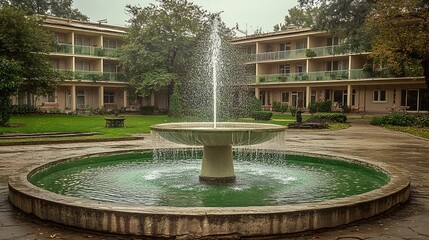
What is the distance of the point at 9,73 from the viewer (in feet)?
74.0

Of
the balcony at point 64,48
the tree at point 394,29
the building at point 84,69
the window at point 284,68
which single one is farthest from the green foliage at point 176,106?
the window at point 284,68

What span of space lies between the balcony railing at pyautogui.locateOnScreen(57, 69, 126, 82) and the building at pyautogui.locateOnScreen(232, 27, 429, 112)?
15432 millimetres

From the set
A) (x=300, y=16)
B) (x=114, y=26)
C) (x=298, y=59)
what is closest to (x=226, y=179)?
(x=298, y=59)

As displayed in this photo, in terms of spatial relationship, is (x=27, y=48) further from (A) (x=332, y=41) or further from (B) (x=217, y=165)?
(A) (x=332, y=41)

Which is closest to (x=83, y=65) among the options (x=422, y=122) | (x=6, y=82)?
(x=6, y=82)

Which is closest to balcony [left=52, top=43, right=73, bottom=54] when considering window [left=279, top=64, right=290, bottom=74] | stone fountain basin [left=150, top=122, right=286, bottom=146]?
window [left=279, top=64, right=290, bottom=74]

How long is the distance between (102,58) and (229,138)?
42.6 meters

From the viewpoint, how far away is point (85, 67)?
48594 mm

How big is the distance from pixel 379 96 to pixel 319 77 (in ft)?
21.1

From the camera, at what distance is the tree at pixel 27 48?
107ft

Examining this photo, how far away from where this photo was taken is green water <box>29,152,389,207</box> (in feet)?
23.3

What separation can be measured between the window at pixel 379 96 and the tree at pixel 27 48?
1240 inches

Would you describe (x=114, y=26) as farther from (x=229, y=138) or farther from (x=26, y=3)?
(x=229, y=138)

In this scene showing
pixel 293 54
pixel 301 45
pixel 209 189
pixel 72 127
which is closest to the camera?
pixel 209 189
